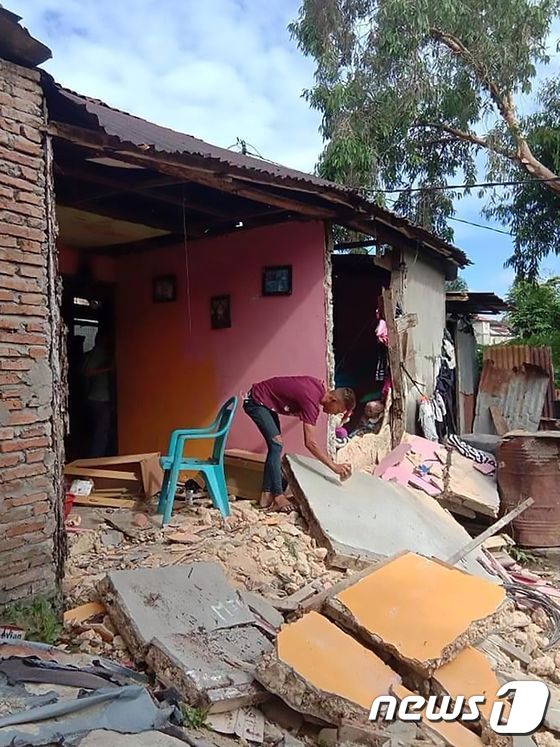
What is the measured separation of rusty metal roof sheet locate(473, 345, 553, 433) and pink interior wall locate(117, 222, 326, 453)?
15.9ft

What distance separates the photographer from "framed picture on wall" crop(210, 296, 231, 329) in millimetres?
7656

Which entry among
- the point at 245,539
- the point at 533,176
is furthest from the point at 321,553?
the point at 533,176

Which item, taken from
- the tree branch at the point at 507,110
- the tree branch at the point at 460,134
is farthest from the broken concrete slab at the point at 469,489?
the tree branch at the point at 460,134

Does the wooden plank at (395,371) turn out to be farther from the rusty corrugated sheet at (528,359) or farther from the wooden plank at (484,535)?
the rusty corrugated sheet at (528,359)

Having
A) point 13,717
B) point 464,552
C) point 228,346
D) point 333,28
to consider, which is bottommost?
point 464,552

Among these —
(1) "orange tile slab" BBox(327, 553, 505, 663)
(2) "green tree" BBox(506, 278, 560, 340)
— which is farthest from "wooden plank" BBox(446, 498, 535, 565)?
(2) "green tree" BBox(506, 278, 560, 340)

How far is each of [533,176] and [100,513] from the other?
10998 millimetres

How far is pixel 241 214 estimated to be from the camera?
718 centimetres

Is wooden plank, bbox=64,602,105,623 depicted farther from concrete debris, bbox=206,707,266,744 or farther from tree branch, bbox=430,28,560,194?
tree branch, bbox=430,28,560,194

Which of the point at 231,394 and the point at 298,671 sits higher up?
the point at 231,394

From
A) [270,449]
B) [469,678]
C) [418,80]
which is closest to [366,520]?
[270,449]

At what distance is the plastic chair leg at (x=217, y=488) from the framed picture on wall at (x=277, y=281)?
2281 mm

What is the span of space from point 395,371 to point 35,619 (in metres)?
5.46

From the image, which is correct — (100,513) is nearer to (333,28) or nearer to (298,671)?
(298,671)
